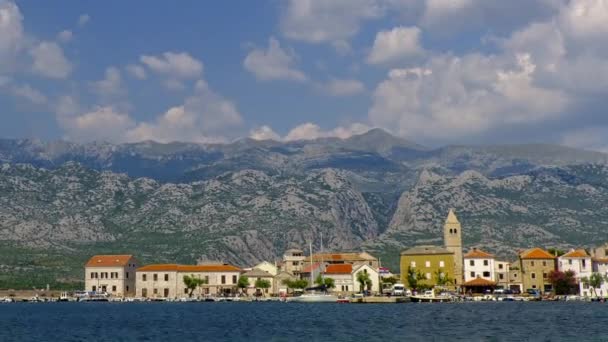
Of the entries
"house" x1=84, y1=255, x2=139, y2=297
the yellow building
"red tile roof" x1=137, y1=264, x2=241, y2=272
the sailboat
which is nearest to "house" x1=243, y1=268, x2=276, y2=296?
"red tile roof" x1=137, y1=264, x2=241, y2=272

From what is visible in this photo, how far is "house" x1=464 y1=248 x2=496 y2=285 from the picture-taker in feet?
550

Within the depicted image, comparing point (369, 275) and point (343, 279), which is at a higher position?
point (369, 275)

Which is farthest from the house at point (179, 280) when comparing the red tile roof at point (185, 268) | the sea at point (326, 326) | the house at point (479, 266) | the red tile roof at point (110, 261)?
the sea at point (326, 326)

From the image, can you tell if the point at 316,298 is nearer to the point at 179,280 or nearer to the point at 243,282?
the point at 243,282

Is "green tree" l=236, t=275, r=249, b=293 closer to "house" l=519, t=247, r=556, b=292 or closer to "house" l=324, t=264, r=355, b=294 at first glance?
"house" l=324, t=264, r=355, b=294

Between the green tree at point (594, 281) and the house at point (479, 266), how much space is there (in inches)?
812

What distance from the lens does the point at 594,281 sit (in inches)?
5792

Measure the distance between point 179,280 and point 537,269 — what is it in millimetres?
77756

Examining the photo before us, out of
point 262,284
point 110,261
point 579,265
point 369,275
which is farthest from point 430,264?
point 110,261

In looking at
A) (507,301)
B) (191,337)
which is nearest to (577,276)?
(507,301)

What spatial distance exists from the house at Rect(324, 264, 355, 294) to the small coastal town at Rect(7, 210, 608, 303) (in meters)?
0.22

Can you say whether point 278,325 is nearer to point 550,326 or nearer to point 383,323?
point 383,323

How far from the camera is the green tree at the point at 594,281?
14725cm

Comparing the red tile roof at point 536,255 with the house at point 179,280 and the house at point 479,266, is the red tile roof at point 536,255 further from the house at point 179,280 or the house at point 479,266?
the house at point 179,280
